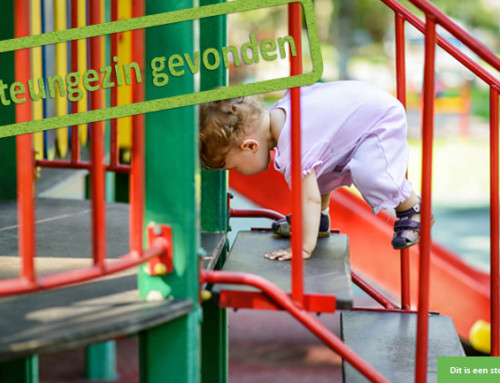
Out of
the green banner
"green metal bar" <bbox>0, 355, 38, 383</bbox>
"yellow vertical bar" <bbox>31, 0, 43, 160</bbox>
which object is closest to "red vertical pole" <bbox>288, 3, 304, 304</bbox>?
the green banner

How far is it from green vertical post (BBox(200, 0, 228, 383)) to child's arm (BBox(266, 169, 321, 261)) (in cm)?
44

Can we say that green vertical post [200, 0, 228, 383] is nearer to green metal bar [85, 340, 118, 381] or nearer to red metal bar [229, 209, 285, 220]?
red metal bar [229, 209, 285, 220]

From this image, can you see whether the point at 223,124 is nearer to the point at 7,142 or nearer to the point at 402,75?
the point at 402,75

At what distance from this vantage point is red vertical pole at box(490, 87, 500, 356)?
2.25 meters

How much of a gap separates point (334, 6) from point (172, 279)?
83.7ft

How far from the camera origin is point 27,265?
133 centimetres

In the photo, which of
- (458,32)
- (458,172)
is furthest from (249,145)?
(458,172)

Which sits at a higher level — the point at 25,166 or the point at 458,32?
the point at 458,32

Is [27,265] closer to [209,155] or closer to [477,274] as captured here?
[209,155]

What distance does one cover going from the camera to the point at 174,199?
161 centimetres

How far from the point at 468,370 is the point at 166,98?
1.21 meters

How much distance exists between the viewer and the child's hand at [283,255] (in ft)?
6.96

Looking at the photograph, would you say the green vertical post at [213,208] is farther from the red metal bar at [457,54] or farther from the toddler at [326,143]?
the red metal bar at [457,54]

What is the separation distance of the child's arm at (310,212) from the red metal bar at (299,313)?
0.38 metres
